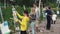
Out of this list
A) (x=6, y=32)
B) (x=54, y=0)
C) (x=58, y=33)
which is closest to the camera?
(x=6, y=32)

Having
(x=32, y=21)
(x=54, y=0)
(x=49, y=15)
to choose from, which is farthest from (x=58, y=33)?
(x=54, y=0)

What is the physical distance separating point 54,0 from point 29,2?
957 centimetres

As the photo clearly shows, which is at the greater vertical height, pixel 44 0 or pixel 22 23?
pixel 22 23

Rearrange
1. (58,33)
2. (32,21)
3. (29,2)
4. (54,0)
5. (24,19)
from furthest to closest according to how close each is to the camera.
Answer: (54,0), (29,2), (58,33), (32,21), (24,19)

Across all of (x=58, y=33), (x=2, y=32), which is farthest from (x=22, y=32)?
(x=58, y=33)

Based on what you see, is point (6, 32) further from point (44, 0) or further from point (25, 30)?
point (44, 0)

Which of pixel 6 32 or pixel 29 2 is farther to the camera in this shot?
pixel 29 2

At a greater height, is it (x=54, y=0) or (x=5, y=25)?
(x=5, y=25)

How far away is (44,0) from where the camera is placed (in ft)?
196

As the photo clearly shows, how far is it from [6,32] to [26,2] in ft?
151

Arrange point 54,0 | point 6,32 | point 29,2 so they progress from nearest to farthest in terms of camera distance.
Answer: point 6,32
point 29,2
point 54,0

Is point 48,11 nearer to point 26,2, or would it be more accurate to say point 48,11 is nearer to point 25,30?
point 25,30

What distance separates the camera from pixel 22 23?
12.4 meters

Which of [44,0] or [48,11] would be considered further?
[44,0]
